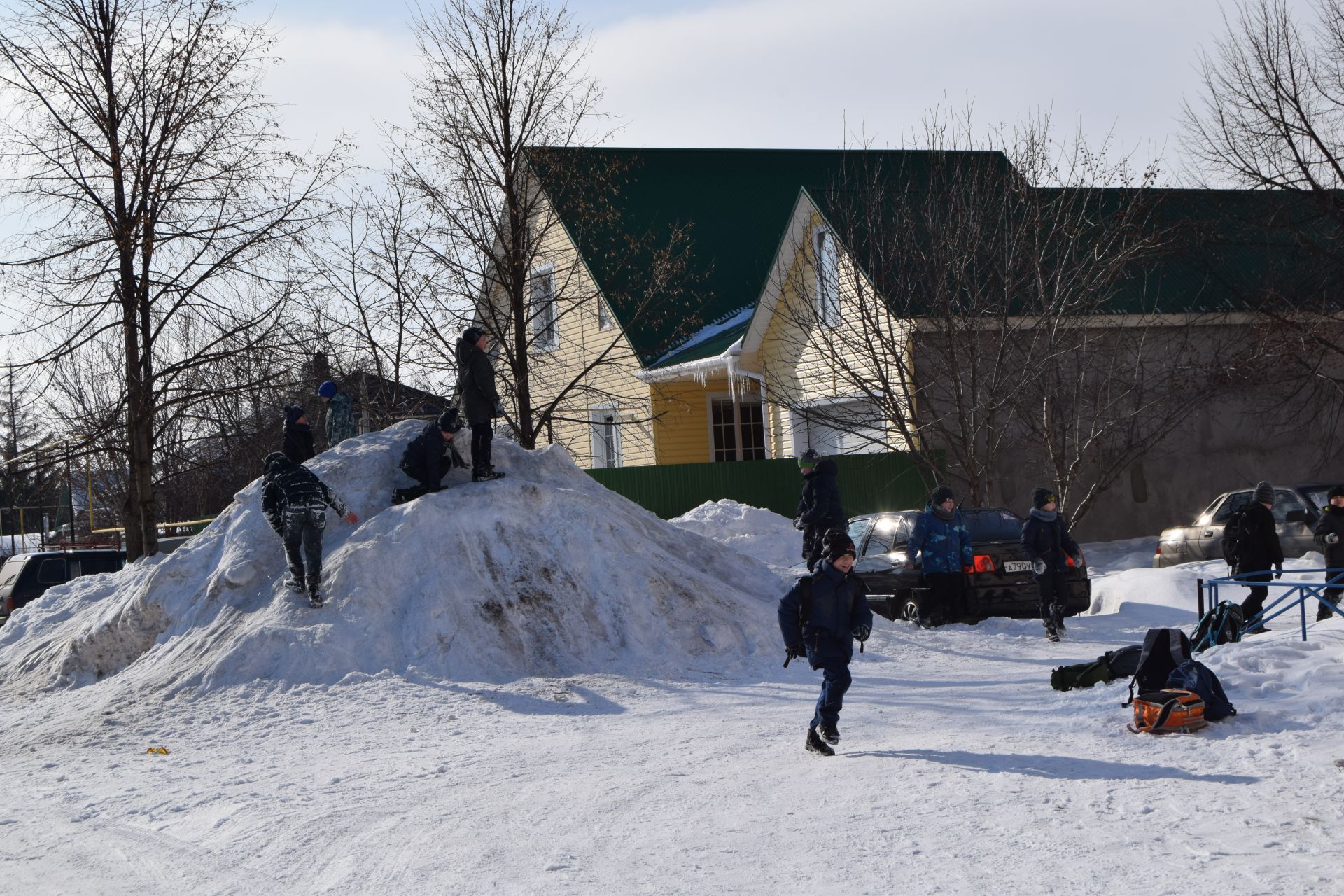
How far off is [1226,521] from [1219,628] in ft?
22.9

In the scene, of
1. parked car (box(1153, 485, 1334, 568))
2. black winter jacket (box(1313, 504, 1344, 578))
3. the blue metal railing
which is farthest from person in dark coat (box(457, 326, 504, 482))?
parked car (box(1153, 485, 1334, 568))

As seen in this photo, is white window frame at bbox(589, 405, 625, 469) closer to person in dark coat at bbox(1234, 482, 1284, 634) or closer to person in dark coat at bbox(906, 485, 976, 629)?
person in dark coat at bbox(906, 485, 976, 629)

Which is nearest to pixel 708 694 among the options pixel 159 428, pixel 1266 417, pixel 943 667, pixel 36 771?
pixel 943 667

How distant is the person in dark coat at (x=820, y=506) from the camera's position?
11820 millimetres

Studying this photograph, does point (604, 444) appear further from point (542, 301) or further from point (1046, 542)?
point (1046, 542)

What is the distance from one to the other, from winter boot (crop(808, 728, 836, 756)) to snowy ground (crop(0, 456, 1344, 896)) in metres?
0.13

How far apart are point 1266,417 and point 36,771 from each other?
21.8 m

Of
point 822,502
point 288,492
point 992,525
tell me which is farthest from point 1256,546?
point 288,492

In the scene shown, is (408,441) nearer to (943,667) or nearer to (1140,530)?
(943,667)

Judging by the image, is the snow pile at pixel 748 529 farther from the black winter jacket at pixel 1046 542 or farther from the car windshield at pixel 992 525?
the black winter jacket at pixel 1046 542

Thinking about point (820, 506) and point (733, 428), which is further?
point (733, 428)

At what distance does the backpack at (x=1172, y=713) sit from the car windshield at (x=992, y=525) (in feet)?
20.7

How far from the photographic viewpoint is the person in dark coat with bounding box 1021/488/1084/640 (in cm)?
1233

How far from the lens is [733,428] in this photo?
2769 cm
